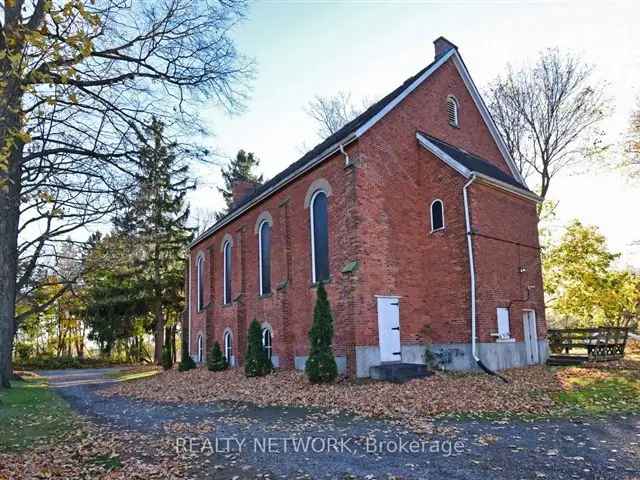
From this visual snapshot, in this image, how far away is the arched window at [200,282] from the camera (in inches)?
1133

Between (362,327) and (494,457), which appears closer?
(494,457)

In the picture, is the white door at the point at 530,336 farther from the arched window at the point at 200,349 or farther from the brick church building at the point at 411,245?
the arched window at the point at 200,349

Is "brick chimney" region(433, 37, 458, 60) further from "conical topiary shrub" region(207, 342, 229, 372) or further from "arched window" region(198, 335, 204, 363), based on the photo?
"arched window" region(198, 335, 204, 363)

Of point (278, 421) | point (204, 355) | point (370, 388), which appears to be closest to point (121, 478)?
point (278, 421)

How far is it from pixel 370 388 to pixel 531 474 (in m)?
6.92

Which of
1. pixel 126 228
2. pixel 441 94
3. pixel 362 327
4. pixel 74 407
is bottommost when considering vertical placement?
pixel 74 407

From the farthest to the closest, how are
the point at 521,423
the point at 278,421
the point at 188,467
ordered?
1. the point at 278,421
2. the point at 521,423
3. the point at 188,467

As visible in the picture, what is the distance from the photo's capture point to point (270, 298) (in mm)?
19609

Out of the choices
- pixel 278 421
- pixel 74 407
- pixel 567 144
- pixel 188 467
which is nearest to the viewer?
pixel 188 467

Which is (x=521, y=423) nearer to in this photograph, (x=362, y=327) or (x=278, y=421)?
(x=278, y=421)

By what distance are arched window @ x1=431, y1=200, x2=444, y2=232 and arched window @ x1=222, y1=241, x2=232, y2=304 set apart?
12098 mm

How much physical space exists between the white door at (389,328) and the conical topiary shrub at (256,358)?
4.98 m

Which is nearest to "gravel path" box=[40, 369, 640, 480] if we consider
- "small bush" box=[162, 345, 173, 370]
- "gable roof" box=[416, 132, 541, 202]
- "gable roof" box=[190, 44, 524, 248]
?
"gable roof" box=[416, 132, 541, 202]

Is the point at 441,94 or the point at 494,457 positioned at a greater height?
the point at 441,94
